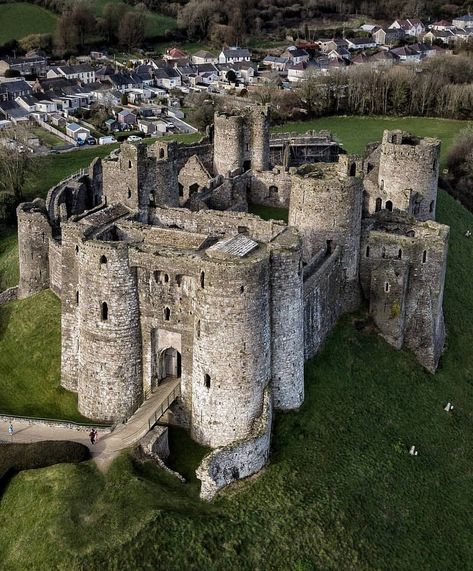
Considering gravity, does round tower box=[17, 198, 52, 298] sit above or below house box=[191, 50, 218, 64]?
above

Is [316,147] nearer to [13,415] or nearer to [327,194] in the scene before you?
[327,194]

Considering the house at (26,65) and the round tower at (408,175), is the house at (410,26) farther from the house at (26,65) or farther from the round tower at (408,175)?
the round tower at (408,175)

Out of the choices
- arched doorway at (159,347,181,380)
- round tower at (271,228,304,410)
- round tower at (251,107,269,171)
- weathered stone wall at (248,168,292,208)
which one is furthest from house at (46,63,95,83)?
round tower at (271,228,304,410)

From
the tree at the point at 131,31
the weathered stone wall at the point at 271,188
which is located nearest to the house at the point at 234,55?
the tree at the point at 131,31

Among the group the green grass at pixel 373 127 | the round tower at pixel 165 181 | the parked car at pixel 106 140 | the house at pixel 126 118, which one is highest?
the round tower at pixel 165 181

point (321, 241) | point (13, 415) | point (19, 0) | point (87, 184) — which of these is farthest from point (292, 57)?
point (13, 415)

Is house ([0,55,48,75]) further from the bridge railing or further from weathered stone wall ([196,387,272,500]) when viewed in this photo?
weathered stone wall ([196,387,272,500])
